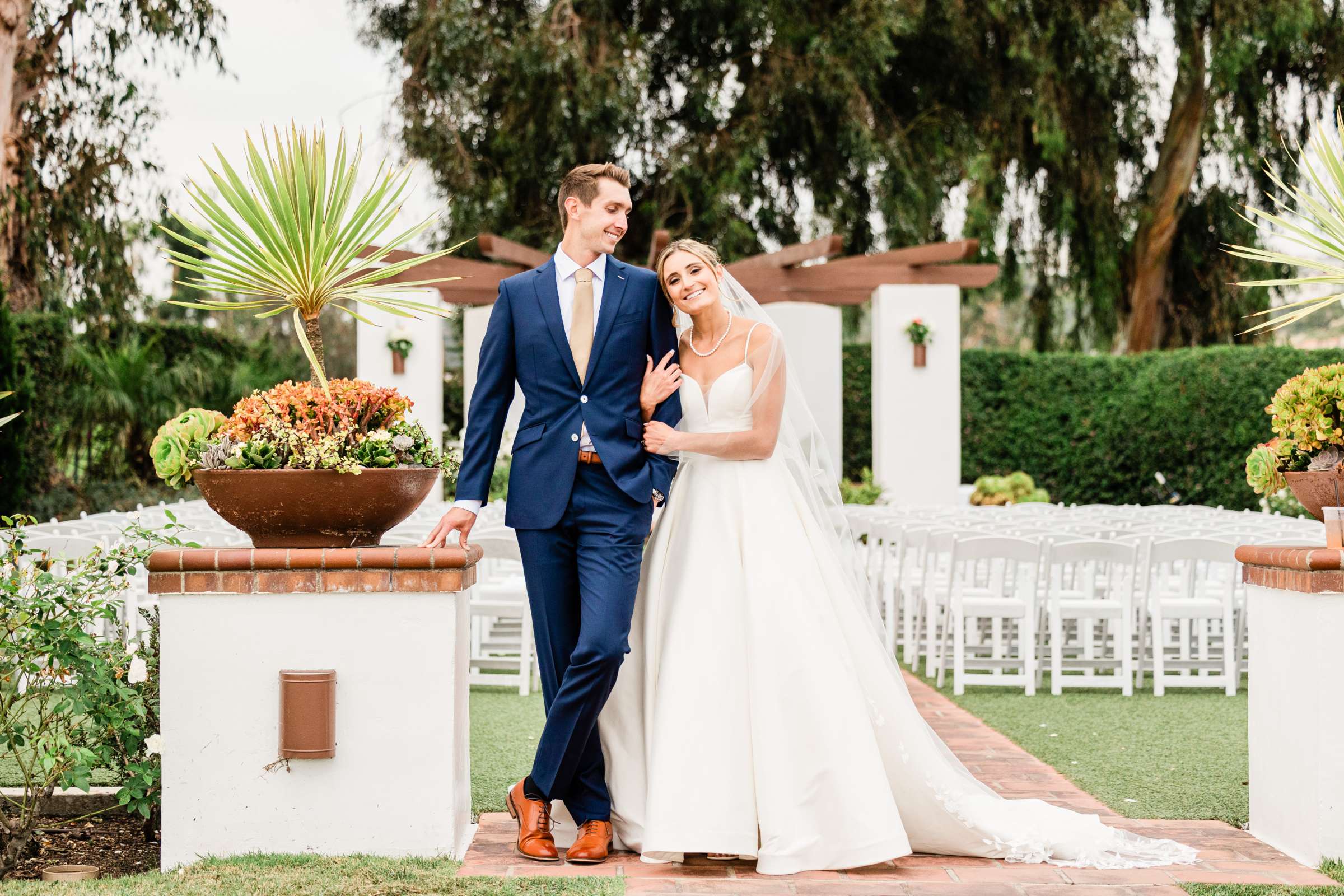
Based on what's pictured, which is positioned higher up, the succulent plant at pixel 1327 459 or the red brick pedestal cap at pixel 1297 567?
the succulent plant at pixel 1327 459

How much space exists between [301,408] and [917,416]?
455 inches

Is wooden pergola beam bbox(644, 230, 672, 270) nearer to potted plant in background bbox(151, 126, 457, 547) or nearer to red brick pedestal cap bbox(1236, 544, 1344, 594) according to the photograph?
potted plant in background bbox(151, 126, 457, 547)

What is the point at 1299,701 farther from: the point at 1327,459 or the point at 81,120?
the point at 81,120

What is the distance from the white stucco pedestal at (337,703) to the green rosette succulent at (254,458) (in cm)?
23

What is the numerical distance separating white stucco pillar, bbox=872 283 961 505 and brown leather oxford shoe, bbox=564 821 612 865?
11.1 m

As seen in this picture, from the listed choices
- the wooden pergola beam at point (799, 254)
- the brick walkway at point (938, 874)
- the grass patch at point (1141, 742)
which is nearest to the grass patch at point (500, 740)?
the brick walkway at point (938, 874)

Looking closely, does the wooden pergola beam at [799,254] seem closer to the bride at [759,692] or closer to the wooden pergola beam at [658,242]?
the wooden pergola beam at [658,242]

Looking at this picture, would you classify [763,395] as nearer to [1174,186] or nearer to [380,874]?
[380,874]

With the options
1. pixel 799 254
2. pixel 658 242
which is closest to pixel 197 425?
pixel 658 242

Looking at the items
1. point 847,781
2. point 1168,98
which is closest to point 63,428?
point 847,781

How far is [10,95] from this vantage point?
43.1ft

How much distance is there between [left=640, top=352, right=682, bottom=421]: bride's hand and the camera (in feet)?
12.2

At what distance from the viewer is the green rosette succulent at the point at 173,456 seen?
362cm

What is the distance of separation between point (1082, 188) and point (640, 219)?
228 inches
